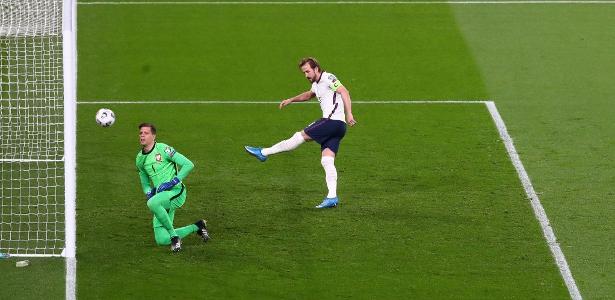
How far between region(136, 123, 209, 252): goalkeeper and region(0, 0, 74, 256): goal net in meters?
0.91

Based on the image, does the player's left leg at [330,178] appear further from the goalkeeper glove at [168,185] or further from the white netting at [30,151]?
the white netting at [30,151]

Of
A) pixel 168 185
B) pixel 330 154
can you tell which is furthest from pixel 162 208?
pixel 330 154

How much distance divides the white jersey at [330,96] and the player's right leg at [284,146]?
0.42 m

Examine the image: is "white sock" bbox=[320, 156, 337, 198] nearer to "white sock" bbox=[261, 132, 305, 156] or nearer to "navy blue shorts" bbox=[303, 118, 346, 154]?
"navy blue shorts" bbox=[303, 118, 346, 154]

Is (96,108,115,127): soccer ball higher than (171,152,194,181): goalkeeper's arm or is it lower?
higher

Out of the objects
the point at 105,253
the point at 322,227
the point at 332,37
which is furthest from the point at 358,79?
the point at 105,253

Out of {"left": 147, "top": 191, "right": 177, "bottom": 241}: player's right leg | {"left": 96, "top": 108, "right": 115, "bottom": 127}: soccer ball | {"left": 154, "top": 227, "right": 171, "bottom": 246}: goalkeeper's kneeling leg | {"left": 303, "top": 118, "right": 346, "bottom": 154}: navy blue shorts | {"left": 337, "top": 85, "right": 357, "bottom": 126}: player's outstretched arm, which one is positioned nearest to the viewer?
{"left": 147, "top": 191, "right": 177, "bottom": 241}: player's right leg

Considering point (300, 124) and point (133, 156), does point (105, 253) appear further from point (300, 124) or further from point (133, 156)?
point (300, 124)

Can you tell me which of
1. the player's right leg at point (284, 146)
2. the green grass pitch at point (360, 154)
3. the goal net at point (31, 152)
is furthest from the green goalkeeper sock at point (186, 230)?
the player's right leg at point (284, 146)

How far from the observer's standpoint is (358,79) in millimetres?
→ 24359

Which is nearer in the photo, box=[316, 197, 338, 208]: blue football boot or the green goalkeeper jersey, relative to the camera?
the green goalkeeper jersey

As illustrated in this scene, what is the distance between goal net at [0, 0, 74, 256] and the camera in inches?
671

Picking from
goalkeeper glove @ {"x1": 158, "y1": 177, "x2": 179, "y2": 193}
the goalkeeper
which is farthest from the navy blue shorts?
goalkeeper glove @ {"x1": 158, "y1": 177, "x2": 179, "y2": 193}

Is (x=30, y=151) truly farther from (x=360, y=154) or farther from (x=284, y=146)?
(x=360, y=154)
